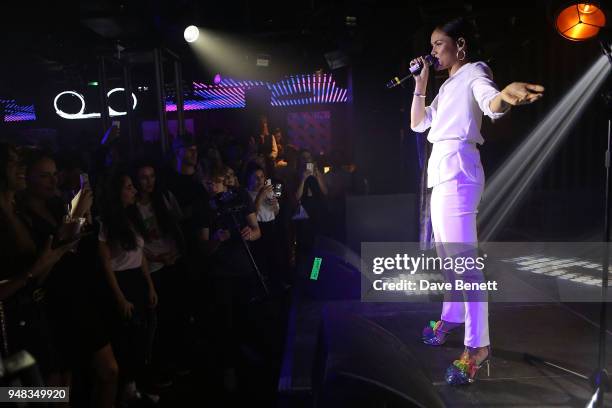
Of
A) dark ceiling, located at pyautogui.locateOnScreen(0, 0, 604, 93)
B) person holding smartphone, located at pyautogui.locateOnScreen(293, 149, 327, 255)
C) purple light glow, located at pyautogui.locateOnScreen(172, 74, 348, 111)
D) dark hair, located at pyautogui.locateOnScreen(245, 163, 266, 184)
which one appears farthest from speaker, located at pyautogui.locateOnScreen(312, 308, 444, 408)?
purple light glow, located at pyautogui.locateOnScreen(172, 74, 348, 111)

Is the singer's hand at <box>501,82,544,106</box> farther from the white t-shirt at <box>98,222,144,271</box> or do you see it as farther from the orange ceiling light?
the white t-shirt at <box>98,222,144,271</box>

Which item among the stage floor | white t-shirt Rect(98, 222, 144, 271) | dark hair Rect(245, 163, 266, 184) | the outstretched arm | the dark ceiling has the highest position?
the dark ceiling

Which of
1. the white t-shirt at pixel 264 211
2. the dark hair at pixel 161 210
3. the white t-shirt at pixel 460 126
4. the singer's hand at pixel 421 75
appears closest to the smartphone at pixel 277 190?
the white t-shirt at pixel 264 211

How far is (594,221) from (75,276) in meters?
6.73

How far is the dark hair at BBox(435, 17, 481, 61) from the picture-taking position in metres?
2.24

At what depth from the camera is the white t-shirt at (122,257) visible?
2.65 metres

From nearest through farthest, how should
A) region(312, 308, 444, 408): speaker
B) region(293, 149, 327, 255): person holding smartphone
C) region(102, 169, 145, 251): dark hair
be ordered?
region(312, 308, 444, 408): speaker, region(102, 169, 145, 251): dark hair, region(293, 149, 327, 255): person holding smartphone

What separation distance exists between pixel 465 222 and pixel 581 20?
1.12 m

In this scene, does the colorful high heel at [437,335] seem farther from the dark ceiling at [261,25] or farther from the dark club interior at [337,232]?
the dark ceiling at [261,25]

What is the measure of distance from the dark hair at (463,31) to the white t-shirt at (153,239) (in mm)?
2206

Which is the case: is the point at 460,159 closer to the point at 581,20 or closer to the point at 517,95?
the point at 517,95

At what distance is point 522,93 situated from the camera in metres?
1.70

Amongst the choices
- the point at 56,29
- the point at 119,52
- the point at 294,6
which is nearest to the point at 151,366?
the point at 119,52

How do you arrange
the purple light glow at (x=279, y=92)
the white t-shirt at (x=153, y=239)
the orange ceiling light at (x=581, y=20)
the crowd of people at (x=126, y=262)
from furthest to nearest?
1. the purple light glow at (x=279, y=92)
2. the white t-shirt at (x=153, y=239)
3. the orange ceiling light at (x=581, y=20)
4. the crowd of people at (x=126, y=262)
